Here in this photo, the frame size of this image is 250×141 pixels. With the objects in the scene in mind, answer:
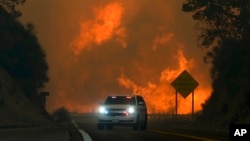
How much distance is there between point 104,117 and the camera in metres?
40.7

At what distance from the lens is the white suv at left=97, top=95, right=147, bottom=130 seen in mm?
40419

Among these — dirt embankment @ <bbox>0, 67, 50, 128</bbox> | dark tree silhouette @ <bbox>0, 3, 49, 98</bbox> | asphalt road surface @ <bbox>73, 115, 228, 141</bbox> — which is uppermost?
dark tree silhouette @ <bbox>0, 3, 49, 98</bbox>

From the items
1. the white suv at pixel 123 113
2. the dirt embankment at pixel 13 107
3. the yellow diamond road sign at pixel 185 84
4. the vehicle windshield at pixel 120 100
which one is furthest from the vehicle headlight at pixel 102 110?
the dirt embankment at pixel 13 107

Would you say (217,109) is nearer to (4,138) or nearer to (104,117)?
(104,117)

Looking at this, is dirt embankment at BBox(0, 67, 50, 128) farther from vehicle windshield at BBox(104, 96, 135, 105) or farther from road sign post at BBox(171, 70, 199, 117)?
vehicle windshield at BBox(104, 96, 135, 105)

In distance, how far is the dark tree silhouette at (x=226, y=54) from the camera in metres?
51.9

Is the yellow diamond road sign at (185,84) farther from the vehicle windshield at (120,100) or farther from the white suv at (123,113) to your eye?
the vehicle windshield at (120,100)

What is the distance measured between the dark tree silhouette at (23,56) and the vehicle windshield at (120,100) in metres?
42.3

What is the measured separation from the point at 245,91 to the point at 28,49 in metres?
55.6

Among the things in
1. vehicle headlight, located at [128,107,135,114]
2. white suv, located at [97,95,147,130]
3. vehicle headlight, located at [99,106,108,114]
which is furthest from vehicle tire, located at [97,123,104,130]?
vehicle headlight, located at [128,107,135,114]

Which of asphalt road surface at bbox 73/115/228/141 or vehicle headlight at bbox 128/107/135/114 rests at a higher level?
vehicle headlight at bbox 128/107/135/114

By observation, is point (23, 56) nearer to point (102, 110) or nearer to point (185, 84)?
point (185, 84)

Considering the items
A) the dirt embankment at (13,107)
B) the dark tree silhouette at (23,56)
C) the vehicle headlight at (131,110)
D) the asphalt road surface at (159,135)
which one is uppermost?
the dark tree silhouette at (23,56)

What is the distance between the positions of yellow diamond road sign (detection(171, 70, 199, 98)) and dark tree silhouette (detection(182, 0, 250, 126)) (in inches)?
115
